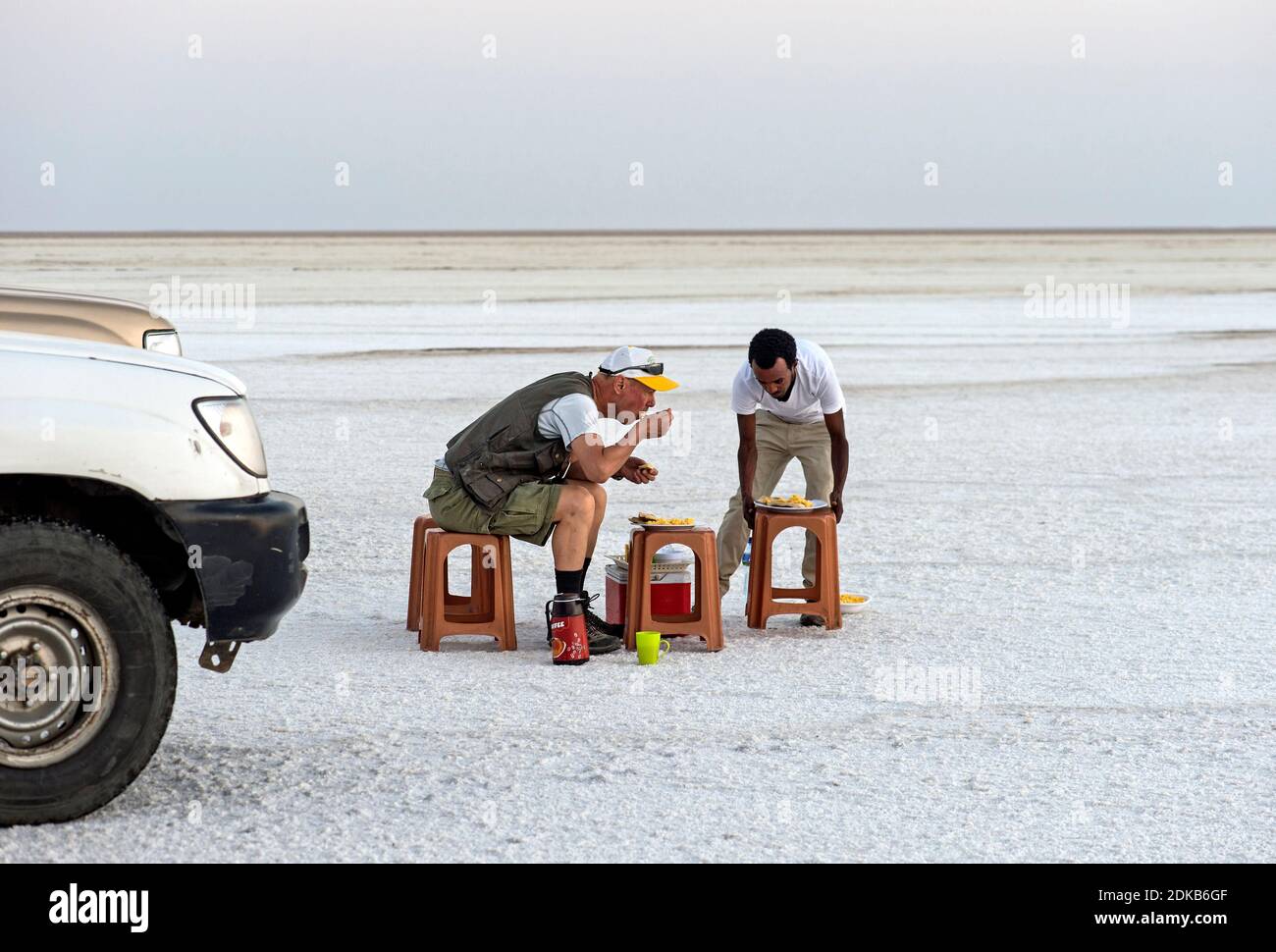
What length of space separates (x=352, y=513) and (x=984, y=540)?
13.6 feet

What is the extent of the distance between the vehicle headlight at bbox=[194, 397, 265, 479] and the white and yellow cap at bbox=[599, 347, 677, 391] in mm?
2397

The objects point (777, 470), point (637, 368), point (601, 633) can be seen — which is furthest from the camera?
point (777, 470)

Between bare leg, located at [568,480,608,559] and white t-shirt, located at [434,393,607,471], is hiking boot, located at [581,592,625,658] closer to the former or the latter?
bare leg, located at [568,480,608,559]

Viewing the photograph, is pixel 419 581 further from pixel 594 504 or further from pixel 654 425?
pixel 654 425

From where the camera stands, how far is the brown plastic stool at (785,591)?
7895 millimetres

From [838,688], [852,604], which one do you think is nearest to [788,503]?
[852,604]

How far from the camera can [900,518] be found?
11.0 metres

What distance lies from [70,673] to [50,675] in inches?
2.2

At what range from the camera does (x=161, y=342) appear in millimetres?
6949

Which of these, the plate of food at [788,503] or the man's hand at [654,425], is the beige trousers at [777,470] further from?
the man's hand at [654,425]

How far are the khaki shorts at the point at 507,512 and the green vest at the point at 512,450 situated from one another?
0.14 feet

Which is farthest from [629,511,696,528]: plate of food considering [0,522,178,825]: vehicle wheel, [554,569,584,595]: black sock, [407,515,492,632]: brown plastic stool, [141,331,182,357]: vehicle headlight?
→ [0,522,178,825]: vehicle wheel
